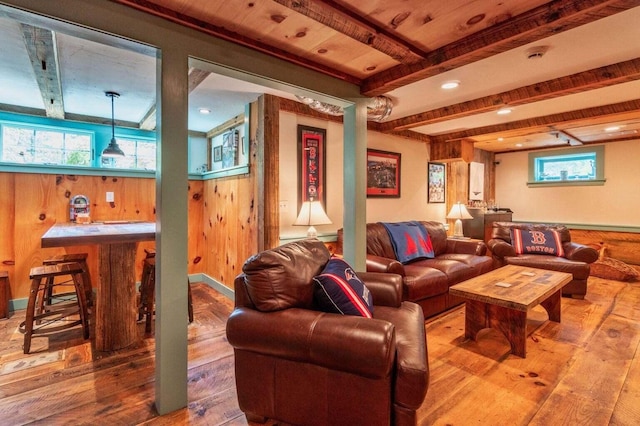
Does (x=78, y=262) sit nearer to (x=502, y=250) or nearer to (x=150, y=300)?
(x=150, y=300)

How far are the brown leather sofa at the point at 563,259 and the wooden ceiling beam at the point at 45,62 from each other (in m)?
5.12

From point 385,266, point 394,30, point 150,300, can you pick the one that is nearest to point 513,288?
point 385,266

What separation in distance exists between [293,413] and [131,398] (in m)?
1.07

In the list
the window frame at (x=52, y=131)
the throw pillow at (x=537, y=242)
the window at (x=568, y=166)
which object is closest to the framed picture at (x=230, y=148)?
the window frame at (x=52, y=131)

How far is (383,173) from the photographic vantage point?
4660mm

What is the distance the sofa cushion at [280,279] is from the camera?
5.42 ft

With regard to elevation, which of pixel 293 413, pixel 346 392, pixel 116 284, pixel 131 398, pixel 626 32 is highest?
pixel 626 32

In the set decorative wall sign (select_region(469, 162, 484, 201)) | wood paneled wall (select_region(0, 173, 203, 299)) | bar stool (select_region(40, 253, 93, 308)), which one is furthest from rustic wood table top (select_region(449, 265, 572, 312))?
wood paneled wall (select_region(0, 173, 203, 299))

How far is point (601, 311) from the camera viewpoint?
3324 millimetres

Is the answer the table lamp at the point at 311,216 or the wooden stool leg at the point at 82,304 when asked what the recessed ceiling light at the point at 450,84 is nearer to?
the table lamp at the point at 311,216

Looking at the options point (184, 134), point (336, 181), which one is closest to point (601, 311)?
point (336, 181)

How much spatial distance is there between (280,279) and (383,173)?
331 centimetres

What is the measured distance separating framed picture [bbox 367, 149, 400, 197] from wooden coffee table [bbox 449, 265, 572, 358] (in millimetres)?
2018

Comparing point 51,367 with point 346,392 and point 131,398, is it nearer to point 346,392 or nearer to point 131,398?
point 131,398
